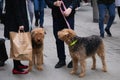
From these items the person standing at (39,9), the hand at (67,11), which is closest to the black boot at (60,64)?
the hand at (67,11)

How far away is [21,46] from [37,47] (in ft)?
2.57

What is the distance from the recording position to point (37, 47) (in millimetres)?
7141

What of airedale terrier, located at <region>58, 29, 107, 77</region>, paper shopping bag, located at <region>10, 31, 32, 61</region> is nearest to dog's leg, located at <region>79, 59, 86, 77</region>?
airedale terrier, located at <region>58, 29, 107, 77</region>

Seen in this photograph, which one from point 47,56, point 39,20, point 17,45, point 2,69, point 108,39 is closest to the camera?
point 17,45

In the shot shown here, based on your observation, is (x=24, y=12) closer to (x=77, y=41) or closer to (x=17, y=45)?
(x=17, y=45)

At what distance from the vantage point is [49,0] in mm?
7234

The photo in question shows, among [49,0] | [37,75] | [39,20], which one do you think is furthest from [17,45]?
[39,20]

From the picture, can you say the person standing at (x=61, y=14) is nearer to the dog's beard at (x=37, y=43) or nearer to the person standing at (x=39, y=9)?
the dog's beard at (x=37, y=43)

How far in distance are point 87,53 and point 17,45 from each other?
1.41 metres

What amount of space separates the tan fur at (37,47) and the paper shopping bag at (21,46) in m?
0.31

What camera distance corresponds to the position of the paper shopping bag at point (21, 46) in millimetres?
6352

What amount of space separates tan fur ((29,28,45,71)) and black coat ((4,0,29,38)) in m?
0.22

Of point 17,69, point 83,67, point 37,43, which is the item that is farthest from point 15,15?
point 83,67

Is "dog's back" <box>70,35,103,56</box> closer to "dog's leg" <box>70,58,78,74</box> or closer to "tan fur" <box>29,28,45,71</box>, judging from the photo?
"dog's leg" <box>70,58,78,74</box>
